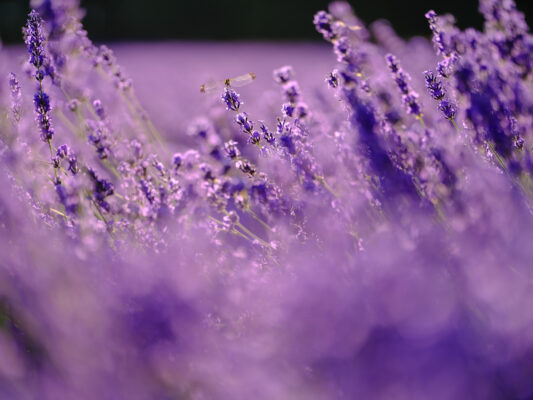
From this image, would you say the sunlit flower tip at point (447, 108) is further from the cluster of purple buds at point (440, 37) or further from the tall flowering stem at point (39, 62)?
the tall flowering stem at point (39, 62)

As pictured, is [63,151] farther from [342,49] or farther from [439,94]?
[439,94]

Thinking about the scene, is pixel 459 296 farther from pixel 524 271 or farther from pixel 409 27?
pixel 409 27

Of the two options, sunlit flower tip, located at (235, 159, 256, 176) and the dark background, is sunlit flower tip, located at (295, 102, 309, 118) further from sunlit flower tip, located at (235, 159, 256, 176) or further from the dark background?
the dark background

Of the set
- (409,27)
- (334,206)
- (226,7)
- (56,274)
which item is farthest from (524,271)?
(226,7)

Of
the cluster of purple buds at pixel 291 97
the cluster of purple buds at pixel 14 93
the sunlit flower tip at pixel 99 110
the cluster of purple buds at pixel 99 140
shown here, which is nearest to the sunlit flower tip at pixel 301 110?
the cluster of purple buds at pixel 291 97

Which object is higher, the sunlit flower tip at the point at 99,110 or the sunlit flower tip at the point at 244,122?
the sunlit flower tip at the point at 244,122

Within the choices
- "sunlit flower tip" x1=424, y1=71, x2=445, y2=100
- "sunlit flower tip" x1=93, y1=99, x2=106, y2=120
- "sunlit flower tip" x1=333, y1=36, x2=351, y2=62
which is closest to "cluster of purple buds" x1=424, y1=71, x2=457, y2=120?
"sunlit flower tip" x1=424, y1=71, x2=445, y2=100

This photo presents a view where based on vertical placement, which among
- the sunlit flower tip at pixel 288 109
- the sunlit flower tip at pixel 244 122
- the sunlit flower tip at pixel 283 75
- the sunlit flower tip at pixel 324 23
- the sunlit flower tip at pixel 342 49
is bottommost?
the sunlit flower tip at pixel 244 122
